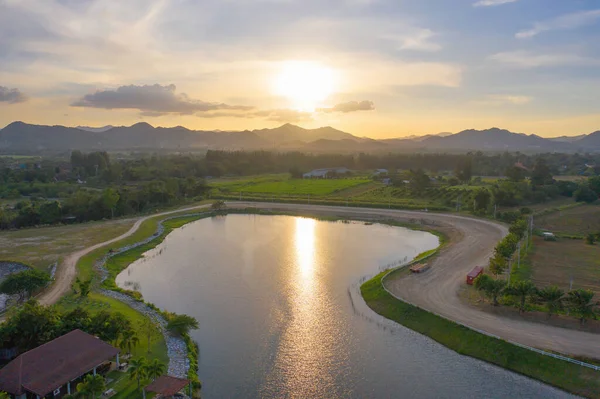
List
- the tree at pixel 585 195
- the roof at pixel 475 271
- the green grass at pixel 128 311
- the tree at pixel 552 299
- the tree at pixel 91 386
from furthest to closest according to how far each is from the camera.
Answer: the tree at pixel 585 195, the roof at pixel 475 271, the tree at pixel 552 299, the green grass at pixel 128 311, the tree at pixel 91 386

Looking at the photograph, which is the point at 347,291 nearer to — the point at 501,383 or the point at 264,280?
the point at 264,280

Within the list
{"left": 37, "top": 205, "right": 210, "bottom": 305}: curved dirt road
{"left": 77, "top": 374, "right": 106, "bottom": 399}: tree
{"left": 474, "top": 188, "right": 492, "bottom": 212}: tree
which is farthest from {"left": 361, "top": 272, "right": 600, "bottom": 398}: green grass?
{"left": 474, "top": 188, "right": 492, "bottom": 212}: tree

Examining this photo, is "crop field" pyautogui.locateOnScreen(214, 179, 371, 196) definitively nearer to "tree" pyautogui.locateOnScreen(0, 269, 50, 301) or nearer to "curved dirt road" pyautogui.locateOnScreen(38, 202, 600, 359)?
"curved dirt road" pyautogui.locateOnScreen(38, 202, 600, 359)

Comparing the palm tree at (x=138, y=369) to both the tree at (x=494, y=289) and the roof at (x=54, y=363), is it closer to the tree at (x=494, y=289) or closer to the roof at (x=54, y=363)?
the roof at (x=54, y=363)

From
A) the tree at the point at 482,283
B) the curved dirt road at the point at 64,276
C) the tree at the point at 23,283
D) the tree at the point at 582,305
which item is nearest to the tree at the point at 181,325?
the curved dirt road at the point at 64,276

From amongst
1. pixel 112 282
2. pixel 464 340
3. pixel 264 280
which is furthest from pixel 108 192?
pixel 464 340
